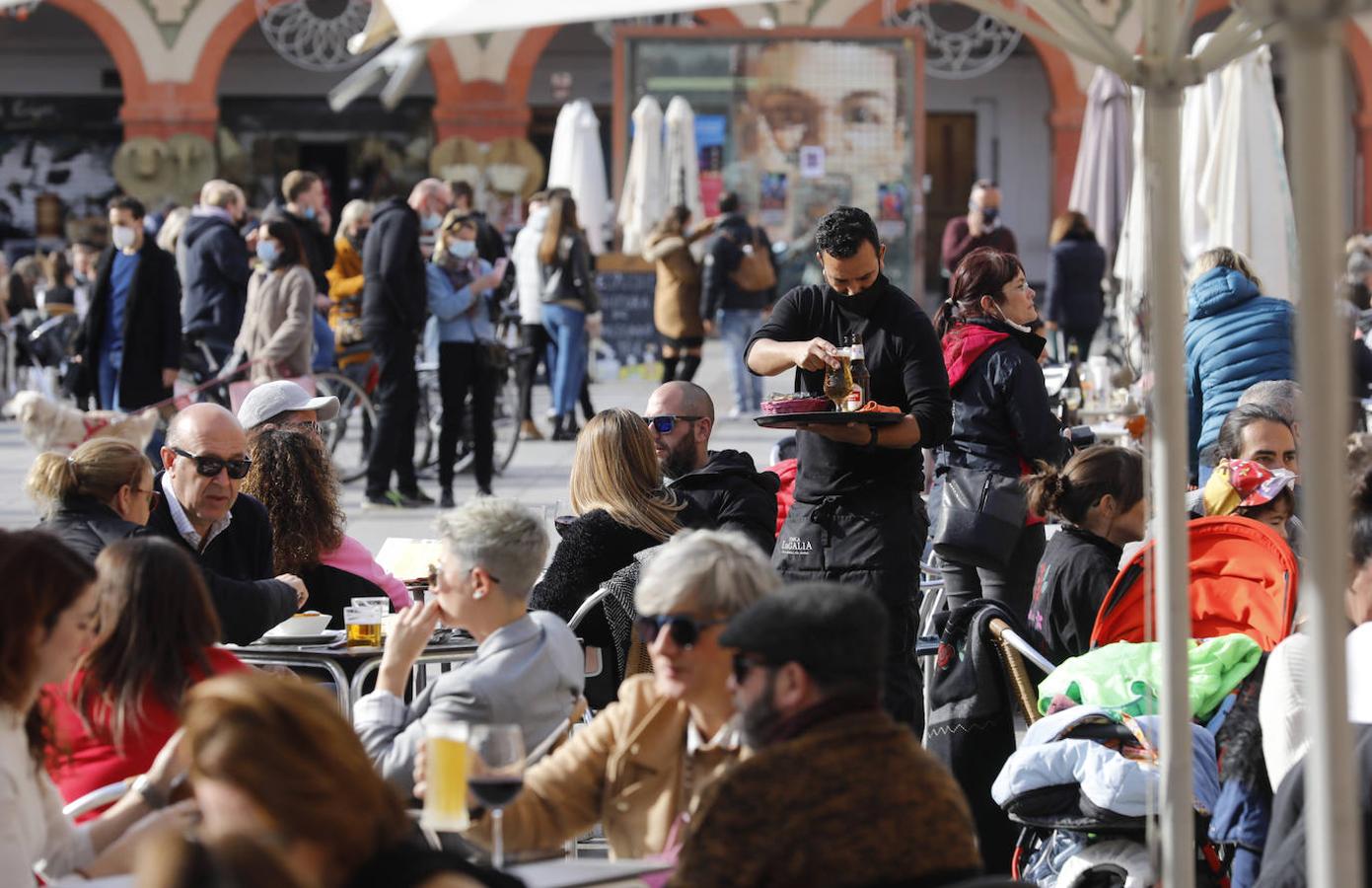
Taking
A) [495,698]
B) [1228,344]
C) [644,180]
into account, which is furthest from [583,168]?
[495,698]

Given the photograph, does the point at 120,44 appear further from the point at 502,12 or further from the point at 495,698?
the point at 502,12

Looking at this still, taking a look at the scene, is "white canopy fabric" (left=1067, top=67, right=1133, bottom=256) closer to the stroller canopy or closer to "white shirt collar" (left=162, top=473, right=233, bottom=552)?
the stroller canopy

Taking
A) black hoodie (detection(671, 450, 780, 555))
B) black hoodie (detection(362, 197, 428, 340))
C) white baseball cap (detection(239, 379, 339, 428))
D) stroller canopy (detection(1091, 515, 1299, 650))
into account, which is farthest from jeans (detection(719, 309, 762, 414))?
stroller canopy (detection(1091, 515, 1299, 650))

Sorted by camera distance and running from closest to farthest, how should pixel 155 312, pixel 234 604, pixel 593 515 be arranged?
pixel 234 604, pixel 593 515, pixel 155 312

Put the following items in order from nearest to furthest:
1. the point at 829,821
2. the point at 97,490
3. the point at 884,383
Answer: the point at 829,821 → the point at 97,490 → the point at 884,383

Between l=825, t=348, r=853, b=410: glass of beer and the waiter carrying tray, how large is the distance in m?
0.03

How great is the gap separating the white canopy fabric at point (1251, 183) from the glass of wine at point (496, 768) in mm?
8844

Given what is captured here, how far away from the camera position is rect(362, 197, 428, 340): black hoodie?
1023cm

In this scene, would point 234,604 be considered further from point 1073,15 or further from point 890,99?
point 890,99

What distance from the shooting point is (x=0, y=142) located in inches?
1106

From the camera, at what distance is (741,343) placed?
49.7 ft

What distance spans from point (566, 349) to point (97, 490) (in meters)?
8.81

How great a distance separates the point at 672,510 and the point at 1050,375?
4362 millimetres

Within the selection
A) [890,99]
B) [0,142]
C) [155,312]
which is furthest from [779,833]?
[0,142]
